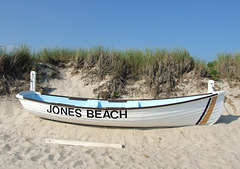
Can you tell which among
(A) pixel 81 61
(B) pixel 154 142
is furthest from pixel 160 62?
(B) pixel 154 142

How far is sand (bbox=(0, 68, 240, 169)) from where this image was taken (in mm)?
4195

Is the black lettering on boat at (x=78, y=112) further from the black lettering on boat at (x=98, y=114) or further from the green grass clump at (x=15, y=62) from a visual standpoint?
the green grass clump at (x=15, y=62)

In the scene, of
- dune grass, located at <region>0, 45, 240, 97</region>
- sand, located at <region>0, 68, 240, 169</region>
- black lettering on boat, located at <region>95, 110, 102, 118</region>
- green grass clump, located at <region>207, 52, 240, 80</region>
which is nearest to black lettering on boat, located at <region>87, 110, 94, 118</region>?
black lettering on boat, located at <region>95, 110, 102, 118</region>

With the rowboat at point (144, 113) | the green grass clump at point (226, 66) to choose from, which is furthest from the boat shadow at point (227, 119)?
the green grass clump at point (226, 66)

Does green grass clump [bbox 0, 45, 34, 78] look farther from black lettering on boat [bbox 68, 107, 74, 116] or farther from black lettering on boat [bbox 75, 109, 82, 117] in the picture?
black lettering on boat [bbox 75, 109, 82, 117]

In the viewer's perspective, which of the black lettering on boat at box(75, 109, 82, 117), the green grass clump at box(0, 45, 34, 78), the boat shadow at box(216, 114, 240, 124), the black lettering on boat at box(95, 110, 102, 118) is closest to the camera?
the black lettering on boat at box(95, 110, 102, 118)

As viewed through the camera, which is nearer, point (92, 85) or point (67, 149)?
point (67, 149)

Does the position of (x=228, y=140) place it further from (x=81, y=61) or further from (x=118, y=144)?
(x=81, y=61)

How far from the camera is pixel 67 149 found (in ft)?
15.9

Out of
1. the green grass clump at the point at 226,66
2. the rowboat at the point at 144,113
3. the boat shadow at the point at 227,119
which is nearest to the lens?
the rowboat at the point at 144,113

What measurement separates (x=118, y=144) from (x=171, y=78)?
15.7ft

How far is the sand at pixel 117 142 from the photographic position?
4195mm

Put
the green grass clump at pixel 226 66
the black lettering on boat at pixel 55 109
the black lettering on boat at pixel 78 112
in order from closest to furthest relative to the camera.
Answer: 1. the black lettering on boat at pixel 78 112
2. the black lettering on boat at pixel 55 109
3. the green grass clump at pixel 226 66

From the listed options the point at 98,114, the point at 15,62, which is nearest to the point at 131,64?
the point at 98,114
